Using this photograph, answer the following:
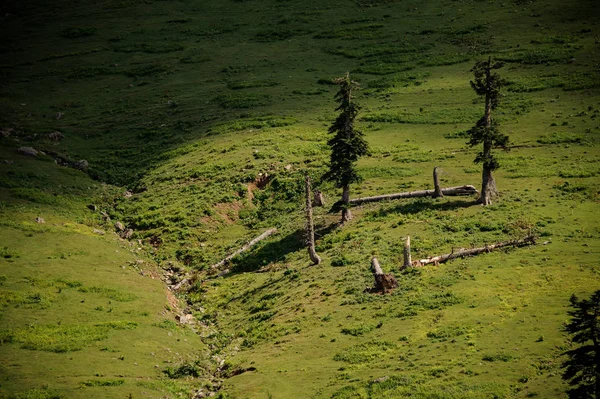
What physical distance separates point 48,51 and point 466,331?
115 m

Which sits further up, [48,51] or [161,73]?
[48,51]

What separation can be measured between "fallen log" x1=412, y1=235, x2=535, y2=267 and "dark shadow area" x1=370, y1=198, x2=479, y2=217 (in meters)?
8.80

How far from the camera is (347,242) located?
177 feet

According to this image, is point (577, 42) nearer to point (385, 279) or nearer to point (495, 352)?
point (385, 279)

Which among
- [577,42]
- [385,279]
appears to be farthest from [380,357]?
[577,42]

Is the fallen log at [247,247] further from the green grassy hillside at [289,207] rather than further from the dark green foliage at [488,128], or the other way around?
the dark green foliage at [488,128]

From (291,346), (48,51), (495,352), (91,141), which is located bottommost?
(495,352)

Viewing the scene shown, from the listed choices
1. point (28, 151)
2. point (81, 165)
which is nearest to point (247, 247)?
point (81, 165)

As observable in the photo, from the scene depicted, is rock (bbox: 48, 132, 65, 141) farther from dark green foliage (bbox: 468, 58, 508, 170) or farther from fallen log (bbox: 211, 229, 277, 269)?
dark green foliage (bbox: 468, 58, 508, 170)

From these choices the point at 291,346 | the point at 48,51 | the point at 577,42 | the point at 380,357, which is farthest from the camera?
the point at 48,51

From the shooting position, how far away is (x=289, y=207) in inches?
2586

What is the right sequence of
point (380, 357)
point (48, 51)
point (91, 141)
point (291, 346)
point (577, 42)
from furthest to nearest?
point (48, 51)
point (577, 42)
point (91, 141)
point (291, 346)
point (380, 357)

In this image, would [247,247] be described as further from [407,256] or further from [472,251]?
[472,251]

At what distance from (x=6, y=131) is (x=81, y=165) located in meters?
16.7
